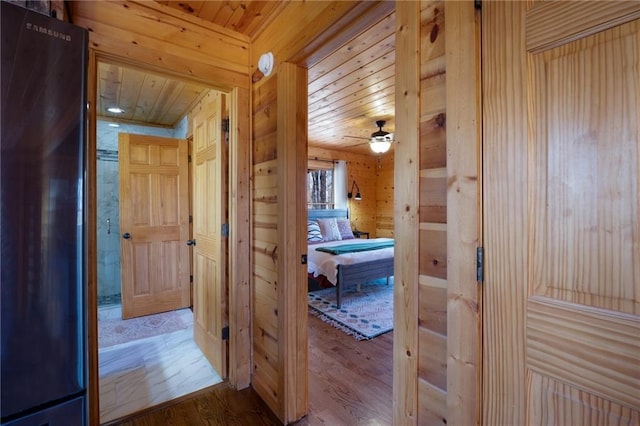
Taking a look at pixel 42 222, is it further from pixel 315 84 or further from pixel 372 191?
pixel 372 191

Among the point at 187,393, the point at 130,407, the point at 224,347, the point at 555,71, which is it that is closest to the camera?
the point at 555,71

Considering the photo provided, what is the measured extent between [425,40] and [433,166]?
1.39ft

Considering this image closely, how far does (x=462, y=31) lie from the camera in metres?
0.84

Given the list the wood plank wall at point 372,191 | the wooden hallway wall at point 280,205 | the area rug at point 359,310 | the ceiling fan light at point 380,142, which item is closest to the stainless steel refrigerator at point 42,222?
the wooden hallway wall at point 280,205

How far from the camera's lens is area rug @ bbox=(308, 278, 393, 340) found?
3.03m

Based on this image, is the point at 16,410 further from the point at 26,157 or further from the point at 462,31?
the point at 462,31

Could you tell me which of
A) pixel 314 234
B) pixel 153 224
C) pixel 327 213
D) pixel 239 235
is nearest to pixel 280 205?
pixel 239 235

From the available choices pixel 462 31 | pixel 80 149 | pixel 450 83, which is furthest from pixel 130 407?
pixel 462 31

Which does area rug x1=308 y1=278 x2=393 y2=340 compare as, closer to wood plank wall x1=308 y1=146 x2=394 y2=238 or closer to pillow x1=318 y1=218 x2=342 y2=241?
pillow x1=318 y1=218 x2=342 y2=241

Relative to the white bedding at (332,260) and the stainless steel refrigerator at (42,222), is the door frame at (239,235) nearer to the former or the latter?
the stainless steel refrigerator at (42,222)

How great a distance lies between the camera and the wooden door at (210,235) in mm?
2180

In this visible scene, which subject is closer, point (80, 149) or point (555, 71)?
point (555, 71)

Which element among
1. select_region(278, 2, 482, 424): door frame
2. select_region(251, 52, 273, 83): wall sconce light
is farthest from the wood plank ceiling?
select_region(278, 2, 482, 424): door frame

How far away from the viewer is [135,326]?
312 cm
